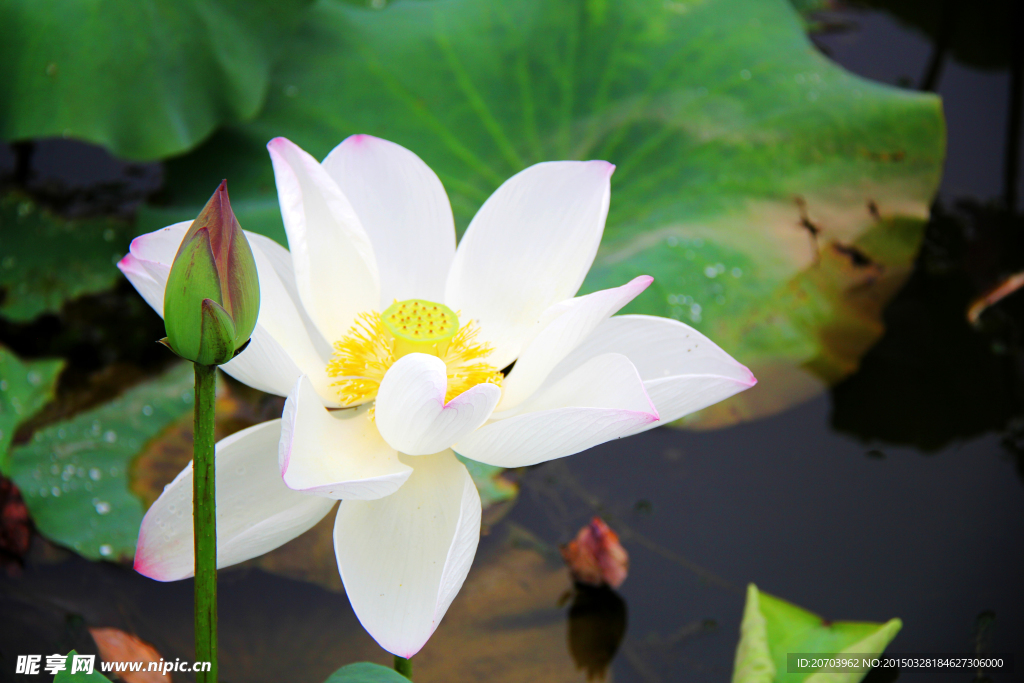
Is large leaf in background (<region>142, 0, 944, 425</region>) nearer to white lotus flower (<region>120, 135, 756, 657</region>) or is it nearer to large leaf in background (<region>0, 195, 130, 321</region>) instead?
large leaf in background (<region>0, 195, 130, 321</region>)

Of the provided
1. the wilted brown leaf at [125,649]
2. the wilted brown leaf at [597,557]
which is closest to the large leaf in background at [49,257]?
the wilted brown leaf at [125,649]

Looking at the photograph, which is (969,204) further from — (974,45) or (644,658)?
(644,658)

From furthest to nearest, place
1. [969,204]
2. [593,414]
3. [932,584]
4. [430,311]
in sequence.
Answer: [969,204], [932,584], [430,311], [593,414]

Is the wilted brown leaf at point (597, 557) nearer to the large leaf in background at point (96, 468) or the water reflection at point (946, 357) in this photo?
the water reflection at point (946, 357)

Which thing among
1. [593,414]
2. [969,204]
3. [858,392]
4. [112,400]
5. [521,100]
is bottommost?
[112,400]

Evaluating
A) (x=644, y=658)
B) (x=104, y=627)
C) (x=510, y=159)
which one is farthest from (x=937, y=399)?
(x=104, y=627)

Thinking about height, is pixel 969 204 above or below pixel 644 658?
above

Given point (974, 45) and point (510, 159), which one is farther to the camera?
point (974, 45)
